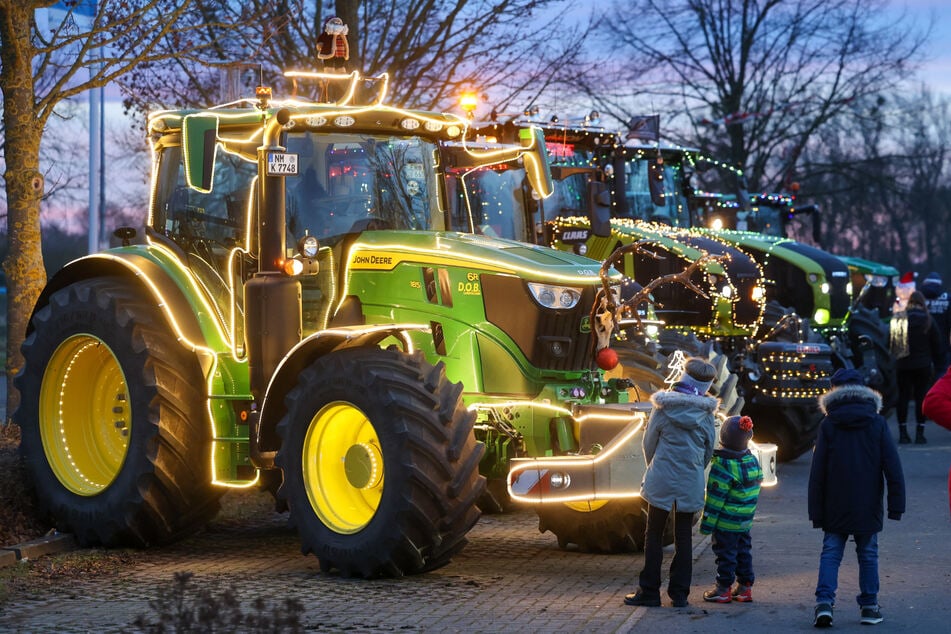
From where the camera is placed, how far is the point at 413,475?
8.95 m

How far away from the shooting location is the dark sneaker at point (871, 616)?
824 centimetres

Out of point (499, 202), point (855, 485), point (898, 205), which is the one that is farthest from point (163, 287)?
point (898, 205)

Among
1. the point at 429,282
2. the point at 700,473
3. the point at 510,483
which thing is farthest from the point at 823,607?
the point at 429,282

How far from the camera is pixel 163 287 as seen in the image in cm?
1060

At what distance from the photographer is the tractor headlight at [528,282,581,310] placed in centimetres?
1005

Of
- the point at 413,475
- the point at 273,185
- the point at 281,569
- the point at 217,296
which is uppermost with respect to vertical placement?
the point at 273,185

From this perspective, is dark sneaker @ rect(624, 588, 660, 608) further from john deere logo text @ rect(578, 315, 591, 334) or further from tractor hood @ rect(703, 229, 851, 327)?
tractor hood @ rect(703, 229, 851, 327)

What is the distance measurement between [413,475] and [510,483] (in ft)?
2.61

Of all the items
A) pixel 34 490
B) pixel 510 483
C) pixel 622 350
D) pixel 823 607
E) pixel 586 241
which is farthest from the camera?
pixel 586 241

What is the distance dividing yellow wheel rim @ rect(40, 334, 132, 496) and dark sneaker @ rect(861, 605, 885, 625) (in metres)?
5.34

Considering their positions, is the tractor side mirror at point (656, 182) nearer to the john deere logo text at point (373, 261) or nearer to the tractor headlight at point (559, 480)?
the john deere logo text at point (373, 261)

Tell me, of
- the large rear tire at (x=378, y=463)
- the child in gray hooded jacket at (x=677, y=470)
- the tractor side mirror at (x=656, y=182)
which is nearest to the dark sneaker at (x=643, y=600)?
the child in gray hooded jacket at (x=677, y=470)

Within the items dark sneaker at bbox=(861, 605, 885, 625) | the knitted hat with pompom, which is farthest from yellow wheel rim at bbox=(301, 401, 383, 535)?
dark sneaker at bbox=(861, 605, 885, 625)

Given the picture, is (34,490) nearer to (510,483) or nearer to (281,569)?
(281,569)
